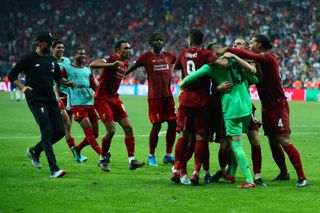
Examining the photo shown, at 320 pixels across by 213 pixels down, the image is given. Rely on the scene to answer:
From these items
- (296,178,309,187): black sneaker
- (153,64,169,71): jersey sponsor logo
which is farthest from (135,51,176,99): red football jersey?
(296,178,309,187): black sneaker

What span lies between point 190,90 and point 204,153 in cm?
98

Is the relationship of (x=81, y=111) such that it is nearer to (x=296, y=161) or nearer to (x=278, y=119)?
(x=278, y=119)

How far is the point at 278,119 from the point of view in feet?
35.2

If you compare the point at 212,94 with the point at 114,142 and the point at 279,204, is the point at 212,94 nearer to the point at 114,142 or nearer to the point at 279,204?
the point at 279,204

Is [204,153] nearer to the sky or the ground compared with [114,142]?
nearer to the sky

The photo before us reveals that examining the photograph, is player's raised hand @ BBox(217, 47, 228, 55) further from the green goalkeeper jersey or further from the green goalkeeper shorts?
the green goalkeeper shorts

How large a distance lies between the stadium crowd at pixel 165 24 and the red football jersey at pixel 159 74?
30665 mm

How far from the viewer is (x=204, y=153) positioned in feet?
35.0

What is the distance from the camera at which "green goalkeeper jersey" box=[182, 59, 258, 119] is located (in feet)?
33.2

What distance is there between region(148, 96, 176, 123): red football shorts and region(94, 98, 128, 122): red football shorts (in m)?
0.84

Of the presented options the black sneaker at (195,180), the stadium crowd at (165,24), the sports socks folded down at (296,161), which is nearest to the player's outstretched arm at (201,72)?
the black sneaker at (195,180)

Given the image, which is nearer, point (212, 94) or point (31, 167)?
point (212, 94)

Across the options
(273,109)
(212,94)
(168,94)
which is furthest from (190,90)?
(168,94)

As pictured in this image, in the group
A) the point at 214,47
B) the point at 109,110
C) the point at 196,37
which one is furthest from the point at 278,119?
the point at 109,110
